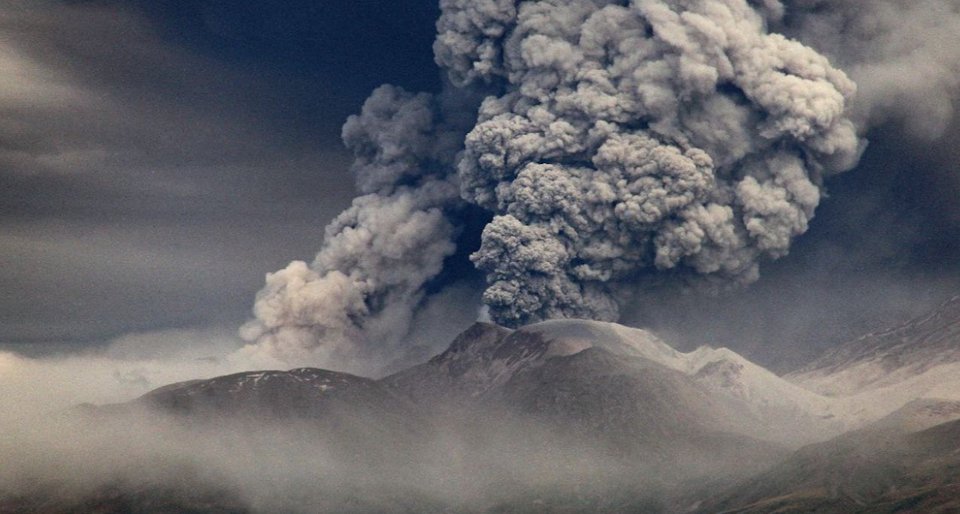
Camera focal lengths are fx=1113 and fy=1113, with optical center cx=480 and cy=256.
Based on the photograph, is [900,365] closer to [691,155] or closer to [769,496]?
[769,496]

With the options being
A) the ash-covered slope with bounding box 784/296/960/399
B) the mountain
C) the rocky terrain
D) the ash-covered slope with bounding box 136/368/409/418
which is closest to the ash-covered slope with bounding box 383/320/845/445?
the rocky terrain

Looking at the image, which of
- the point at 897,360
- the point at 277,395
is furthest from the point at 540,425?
the point at 897,360

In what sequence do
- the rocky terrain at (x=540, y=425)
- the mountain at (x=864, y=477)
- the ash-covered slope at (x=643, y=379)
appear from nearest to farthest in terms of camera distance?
1. the mountain at (x=864, y=477)
2. the rocky terrain at (x=540, y=425)
3. the ash-covered slope at (x=643, y=379)

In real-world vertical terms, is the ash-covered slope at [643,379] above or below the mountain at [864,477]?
above

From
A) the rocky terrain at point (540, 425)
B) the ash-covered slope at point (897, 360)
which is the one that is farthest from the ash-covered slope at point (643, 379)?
the ash-covered slope at point (897, 360)

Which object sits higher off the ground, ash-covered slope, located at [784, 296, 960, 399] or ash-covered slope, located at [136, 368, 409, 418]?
ash-covered slope, located at [136, 368, 409, 418]

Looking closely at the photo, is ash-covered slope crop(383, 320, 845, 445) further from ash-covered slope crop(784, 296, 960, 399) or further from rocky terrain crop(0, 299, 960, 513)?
ash-covered slope crop(784, 296, 960, 399)

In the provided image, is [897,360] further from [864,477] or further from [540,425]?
[540,425]

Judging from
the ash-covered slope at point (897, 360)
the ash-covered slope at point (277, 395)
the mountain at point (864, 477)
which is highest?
the ash-covered slope at point (277, 395)

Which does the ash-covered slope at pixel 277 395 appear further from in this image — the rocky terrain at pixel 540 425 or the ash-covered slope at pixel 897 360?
the ash-covered slope at pixel 897 360

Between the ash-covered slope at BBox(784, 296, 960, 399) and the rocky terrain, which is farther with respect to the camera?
the ash-covered slope at BBox(784, 296, 960, 399)
